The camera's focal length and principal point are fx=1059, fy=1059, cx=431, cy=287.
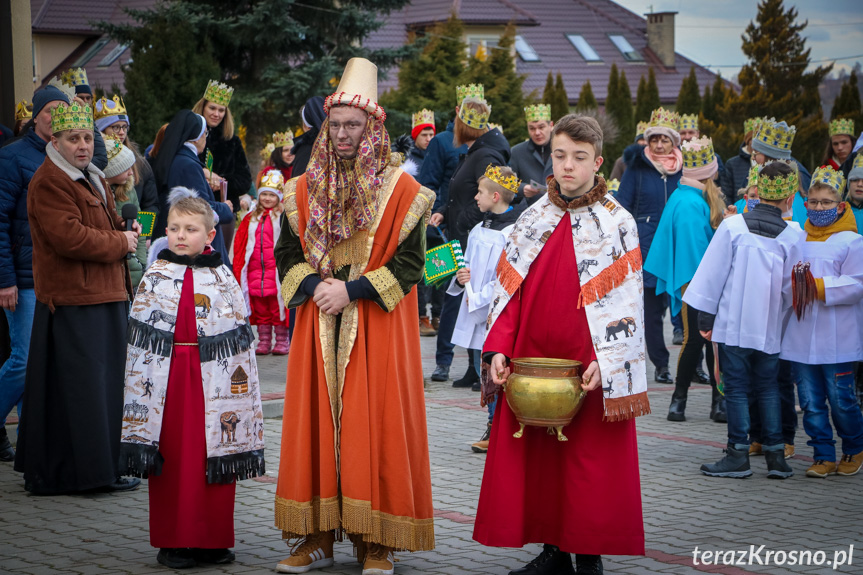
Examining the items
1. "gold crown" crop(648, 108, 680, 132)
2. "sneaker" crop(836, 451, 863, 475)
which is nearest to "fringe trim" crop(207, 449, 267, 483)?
"sneaker" crop(836, 451, 863, 475)

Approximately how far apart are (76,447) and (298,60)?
20.1 meters

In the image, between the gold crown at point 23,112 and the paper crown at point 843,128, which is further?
the paper crown at point 843,128

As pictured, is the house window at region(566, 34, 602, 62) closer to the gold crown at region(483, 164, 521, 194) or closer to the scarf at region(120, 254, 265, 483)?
the gold crown at region(483, 164, 521, 194)

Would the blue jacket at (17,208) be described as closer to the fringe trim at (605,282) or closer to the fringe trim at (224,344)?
the fringe trim at (224,344)

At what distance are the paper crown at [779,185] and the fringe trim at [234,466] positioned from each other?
3936mm

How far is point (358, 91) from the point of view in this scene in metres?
5.07

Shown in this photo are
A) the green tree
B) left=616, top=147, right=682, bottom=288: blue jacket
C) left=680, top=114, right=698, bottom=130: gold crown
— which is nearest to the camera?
left=616, top=147, right=682, bottom=288: blue jacket

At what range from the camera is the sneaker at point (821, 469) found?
23.4 feet

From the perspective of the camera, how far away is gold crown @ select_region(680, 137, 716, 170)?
947 cm

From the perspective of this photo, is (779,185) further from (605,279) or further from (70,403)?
(70,403)

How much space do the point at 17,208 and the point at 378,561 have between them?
375 centimetres

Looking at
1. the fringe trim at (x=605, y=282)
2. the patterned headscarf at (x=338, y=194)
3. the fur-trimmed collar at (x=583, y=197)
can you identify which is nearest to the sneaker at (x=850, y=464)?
the fringe trim at (x=605, y=282)

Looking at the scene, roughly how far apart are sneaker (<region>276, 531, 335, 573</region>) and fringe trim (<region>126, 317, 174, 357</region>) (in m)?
1.13

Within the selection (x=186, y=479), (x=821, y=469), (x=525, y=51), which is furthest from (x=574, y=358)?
(x=525, y=51)
